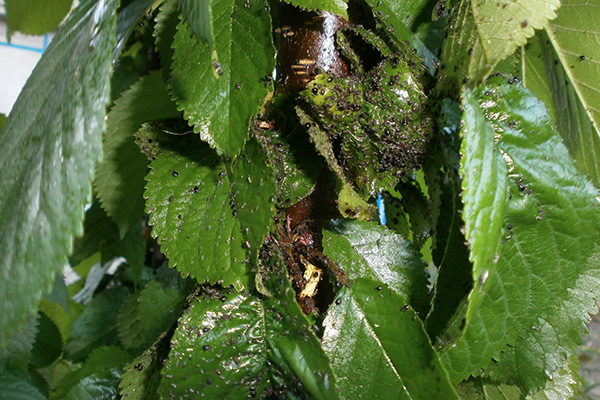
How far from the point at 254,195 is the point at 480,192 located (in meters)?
0.15

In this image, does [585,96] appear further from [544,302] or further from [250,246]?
[250,246]

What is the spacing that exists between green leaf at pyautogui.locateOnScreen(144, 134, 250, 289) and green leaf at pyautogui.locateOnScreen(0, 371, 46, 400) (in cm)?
53

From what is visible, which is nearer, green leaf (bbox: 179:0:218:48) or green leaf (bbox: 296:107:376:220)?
green leaf (bbox: 179:0:218:48)

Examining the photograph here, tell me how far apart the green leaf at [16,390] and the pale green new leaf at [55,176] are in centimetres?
57

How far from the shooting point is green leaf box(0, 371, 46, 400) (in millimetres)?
764

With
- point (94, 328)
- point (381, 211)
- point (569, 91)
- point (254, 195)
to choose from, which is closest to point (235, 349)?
point (254, 195)

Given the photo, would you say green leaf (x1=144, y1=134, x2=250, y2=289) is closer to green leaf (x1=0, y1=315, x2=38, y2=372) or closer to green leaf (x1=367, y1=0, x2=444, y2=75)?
green leaf (x1=367, y1=0, x2=444, y2=75)

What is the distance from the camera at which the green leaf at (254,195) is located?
1.14 feet

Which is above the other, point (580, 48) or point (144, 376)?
point (580, 48)

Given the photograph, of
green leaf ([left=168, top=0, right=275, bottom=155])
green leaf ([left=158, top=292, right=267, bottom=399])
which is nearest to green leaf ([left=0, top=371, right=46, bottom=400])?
green leaf ([left=158, top=292, right=267, bottom=399])

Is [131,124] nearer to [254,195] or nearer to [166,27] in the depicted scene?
[166,27]

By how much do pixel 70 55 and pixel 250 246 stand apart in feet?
0.55

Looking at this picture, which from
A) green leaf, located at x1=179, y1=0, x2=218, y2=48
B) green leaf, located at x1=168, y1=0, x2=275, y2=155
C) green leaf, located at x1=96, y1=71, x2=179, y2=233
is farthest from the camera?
green leaf, located at x1=96, y1=71, x2=179, y2=233

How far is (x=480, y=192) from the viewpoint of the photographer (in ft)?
1.02
